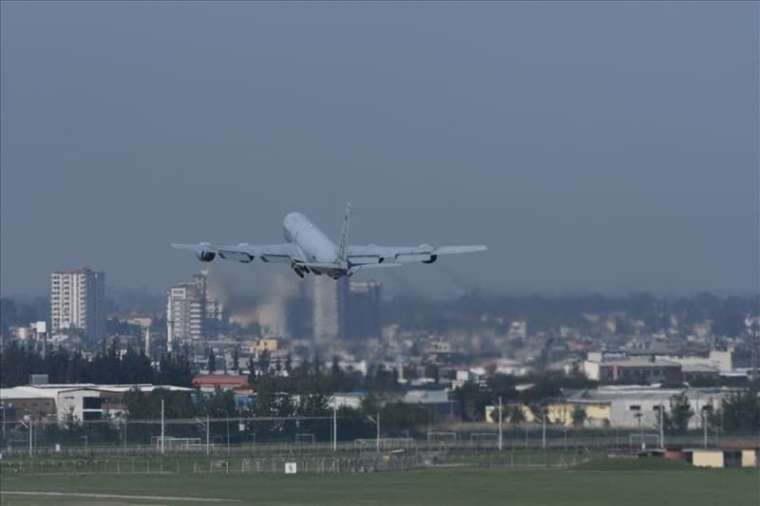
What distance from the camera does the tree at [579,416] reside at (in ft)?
601

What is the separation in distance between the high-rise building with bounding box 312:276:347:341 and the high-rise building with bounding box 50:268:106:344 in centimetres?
5508

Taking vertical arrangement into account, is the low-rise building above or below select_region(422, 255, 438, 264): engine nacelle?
below

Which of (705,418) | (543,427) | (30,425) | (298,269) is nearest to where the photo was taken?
(298,269)

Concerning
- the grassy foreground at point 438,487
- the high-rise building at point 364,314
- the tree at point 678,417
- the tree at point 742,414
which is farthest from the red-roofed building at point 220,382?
the high-rise building at point 364,314

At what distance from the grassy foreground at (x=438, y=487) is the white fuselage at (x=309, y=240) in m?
12.5

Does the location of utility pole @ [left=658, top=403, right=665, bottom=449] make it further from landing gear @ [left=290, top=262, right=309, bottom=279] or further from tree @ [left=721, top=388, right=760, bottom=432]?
landing gear @ [left=290, top=262, right=309, bottom=279]

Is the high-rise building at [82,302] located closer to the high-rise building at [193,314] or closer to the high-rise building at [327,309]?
the high-rise building at [193,314]

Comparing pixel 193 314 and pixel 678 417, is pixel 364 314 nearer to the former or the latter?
pixel 193 314

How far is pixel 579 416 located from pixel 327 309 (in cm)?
5754

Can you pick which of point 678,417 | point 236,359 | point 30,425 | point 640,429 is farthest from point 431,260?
point 678,417

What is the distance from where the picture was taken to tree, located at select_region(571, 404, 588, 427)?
18329cm

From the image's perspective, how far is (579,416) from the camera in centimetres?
18525

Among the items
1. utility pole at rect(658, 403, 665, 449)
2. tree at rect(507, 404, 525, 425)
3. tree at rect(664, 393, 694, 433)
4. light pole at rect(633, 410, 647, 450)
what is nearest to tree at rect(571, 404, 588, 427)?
tree at rect(507, 404, 525, 425)

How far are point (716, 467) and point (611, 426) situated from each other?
39.7 m
